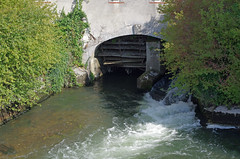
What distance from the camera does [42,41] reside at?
13.5 metres

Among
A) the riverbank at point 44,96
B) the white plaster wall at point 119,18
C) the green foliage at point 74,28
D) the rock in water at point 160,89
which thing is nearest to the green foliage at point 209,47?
the rock in water at point 160,89

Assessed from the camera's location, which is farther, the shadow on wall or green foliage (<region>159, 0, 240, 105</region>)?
the shadow on wall

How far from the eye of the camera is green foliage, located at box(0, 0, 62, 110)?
1169cm

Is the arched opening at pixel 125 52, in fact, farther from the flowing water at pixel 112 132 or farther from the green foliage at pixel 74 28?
the flowing water at pixel 112 132

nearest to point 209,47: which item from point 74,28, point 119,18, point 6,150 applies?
point 119,18

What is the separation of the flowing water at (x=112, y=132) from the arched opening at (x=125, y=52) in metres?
3.76

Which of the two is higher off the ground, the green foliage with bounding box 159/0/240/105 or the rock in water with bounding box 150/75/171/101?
the green foliage with bounding box 159/0/240/105

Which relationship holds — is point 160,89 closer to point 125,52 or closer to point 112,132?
point 125,52

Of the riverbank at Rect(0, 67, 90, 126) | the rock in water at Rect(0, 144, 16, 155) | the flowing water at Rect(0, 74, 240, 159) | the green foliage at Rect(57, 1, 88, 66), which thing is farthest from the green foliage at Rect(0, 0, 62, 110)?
the green foliage at Rect(57, 1, 88, 66)

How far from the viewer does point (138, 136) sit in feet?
38.1

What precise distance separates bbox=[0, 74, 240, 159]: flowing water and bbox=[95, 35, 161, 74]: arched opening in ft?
12.4

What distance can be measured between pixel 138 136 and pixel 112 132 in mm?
958

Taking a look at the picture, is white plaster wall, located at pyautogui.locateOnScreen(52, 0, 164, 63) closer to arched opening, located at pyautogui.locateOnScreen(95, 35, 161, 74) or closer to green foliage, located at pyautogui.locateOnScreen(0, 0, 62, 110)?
arched opening, located at pyautogui.locateOnScreen(95, 35, 161, 74)

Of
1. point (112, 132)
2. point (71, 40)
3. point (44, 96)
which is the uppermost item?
point (71, 40)
